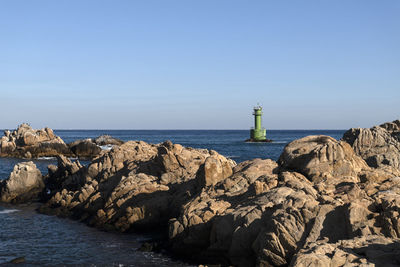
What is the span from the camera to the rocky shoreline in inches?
667

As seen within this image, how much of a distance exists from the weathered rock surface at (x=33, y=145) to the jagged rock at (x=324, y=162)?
220 ft

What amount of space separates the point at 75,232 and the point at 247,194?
1135 cm

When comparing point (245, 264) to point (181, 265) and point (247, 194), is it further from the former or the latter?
point (247, 194)

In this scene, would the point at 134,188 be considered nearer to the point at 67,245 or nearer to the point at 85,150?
the point at 67,245

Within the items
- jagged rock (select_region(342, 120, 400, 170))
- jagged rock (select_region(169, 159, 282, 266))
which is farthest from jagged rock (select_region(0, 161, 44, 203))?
jagged rock (select_region(342, 120, 400, 170))

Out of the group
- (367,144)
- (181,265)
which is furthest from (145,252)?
(367,144)

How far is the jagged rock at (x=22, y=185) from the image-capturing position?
39375mm

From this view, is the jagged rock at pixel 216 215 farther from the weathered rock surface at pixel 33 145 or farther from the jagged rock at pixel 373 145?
the weathered rock surface at pixel 33 145

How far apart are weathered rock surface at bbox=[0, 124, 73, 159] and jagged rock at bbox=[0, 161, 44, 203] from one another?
45798 millimetres

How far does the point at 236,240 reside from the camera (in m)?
19.6

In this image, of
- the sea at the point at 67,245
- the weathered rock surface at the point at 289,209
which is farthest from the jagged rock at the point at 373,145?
the sea at the point at 67,245

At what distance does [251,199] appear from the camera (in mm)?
22344

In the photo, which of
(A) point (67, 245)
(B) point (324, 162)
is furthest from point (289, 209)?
(A) point (67, 245)

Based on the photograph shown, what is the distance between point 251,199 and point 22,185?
2593 centimetres
